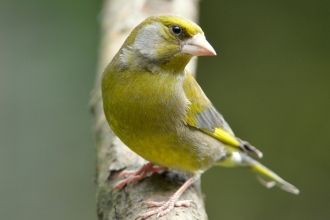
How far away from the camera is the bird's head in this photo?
2428 mm

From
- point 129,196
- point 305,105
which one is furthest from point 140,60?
point 305,105

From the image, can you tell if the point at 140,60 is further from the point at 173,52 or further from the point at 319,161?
the point at 319,161

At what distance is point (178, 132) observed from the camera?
2.59 m

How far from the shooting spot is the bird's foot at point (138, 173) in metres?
2.62

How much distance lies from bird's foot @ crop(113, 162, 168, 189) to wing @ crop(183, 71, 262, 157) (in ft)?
1.13

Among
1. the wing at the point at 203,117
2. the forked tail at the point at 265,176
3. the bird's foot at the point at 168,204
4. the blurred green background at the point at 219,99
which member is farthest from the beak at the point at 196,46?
the blurred green background at the point at 219,99

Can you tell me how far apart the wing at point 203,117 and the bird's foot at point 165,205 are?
1.41ft

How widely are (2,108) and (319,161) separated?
12.0 ft

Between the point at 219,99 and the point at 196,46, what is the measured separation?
12.7 feet

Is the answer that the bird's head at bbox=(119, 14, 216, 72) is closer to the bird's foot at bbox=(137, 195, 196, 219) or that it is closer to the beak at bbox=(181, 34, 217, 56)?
the beak at bbox=(181, 34, 217, 56)

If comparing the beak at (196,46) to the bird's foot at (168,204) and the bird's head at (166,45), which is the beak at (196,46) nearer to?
the bird's head at (166,45)

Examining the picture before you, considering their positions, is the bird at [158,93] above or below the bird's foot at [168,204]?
above

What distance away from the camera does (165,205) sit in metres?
2.39

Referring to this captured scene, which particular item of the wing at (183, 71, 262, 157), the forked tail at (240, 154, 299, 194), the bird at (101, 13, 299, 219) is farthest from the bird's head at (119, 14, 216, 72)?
the forked tail at (240, 154, 299, 194)
